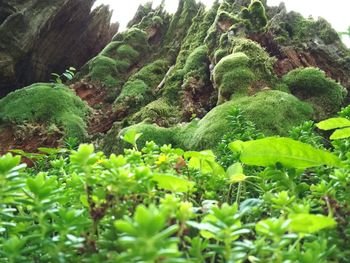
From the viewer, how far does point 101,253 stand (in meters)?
1.05

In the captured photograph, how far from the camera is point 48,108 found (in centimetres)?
636

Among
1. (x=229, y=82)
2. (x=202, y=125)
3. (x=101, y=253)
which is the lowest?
(x=101, y=253)

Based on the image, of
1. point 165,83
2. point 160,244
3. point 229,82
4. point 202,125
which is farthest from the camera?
point 165,83

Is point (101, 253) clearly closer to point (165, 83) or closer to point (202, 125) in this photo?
point (202, 125)

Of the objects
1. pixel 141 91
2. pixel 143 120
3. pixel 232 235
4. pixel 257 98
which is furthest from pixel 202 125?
pixel 232 235

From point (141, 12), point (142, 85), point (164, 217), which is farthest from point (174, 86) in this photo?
point (164, 217)

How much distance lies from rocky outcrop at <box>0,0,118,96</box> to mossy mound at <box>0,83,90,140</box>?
4.19ft

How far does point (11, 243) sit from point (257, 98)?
405cm

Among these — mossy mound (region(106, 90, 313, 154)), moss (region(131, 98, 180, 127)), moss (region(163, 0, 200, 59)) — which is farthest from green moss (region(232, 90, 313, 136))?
moss (region(163, 0, 200, 59))

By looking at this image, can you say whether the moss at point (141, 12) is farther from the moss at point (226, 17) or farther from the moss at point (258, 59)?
the moss at point (258, 59)

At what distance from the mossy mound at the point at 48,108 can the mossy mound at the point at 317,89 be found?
3.33 m

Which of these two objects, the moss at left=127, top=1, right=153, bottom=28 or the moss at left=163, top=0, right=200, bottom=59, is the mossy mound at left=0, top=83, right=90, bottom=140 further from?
the moss at left=127, top=1, right=153, bottom=28

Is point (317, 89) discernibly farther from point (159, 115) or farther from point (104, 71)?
point (104, 71)

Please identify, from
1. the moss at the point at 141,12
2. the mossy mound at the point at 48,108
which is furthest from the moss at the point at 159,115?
the moss at the point at 141,12
